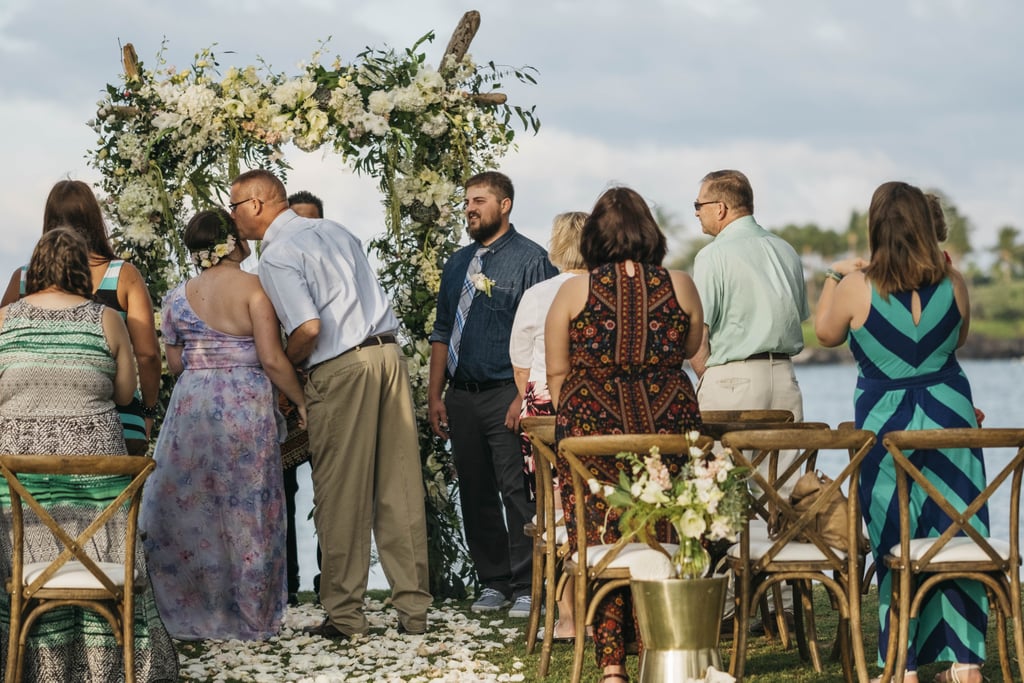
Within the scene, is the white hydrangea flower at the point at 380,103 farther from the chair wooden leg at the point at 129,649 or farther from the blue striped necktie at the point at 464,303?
the chair wooden leg at the point at 129,649

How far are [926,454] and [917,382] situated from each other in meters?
0.26

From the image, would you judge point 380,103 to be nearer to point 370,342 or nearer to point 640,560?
point 370,342

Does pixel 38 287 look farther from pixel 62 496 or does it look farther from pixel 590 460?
pixel 590 460

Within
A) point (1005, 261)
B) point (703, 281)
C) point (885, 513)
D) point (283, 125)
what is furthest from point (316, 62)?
point (1005, 261)

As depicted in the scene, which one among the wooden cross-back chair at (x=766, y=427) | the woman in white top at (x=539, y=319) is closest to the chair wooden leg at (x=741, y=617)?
the wooden cross-back chair at (x=766, y=427)

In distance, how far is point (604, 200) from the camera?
15.6 ft

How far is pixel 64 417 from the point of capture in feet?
16.1

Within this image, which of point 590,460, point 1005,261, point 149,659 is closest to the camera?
point 590,460

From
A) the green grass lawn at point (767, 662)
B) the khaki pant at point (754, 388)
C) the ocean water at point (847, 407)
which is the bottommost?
the ocean water at point (847, 407)

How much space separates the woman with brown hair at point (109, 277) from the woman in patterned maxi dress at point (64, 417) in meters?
0.58

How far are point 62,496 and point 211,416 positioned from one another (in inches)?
50.0

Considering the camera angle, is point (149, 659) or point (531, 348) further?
point (531, 348)

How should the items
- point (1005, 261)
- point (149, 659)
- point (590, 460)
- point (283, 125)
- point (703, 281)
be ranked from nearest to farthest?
point (590, 460) → point (149, 659) → point (703, 281) → point (283, 125) → point (1005, 261)

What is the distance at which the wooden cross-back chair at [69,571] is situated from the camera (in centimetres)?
439
